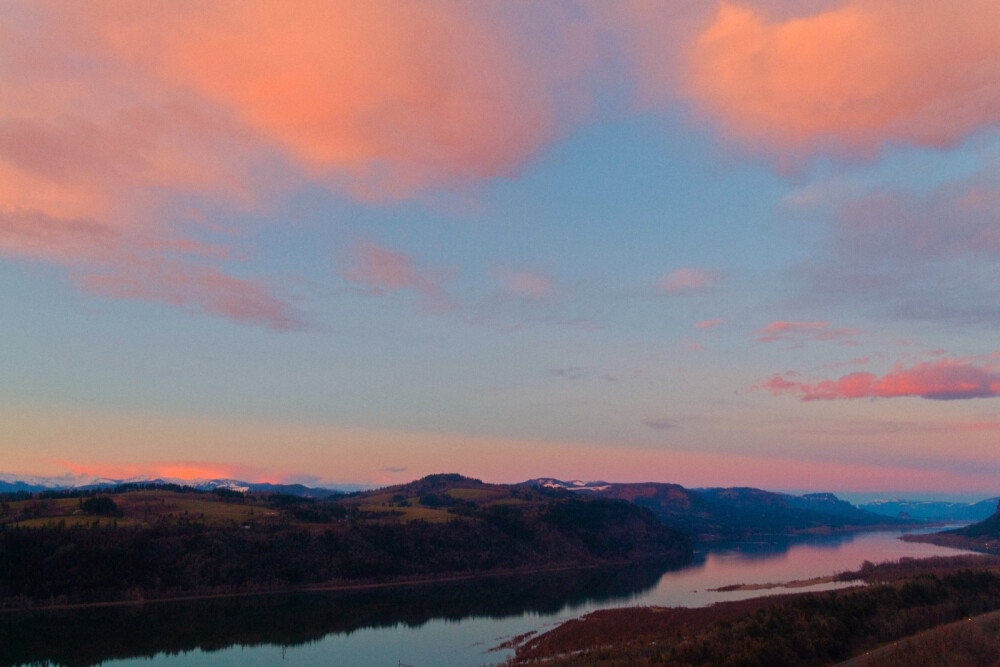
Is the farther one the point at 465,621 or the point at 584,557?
the point at 584,557

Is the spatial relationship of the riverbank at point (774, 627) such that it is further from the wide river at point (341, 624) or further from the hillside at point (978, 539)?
the hillside at point (978, 539)

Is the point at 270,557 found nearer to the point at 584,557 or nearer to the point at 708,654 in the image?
the point at 584,557

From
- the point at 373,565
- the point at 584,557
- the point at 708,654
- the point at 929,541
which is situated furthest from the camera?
the point at 929,541

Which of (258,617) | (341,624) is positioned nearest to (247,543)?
(258,617)

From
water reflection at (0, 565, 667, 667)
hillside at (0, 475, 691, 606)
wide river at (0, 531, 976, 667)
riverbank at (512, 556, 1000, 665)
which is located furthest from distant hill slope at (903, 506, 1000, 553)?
riverbank at (512, 556, 1000, 665)

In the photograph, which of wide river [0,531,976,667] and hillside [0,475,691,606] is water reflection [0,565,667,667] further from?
hillside [0,475,691,606]

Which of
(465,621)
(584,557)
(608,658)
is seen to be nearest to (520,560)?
(584,557)

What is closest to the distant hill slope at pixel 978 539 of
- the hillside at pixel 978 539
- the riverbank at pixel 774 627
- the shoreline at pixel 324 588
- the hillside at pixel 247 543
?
the hillside at pixel 978 539
